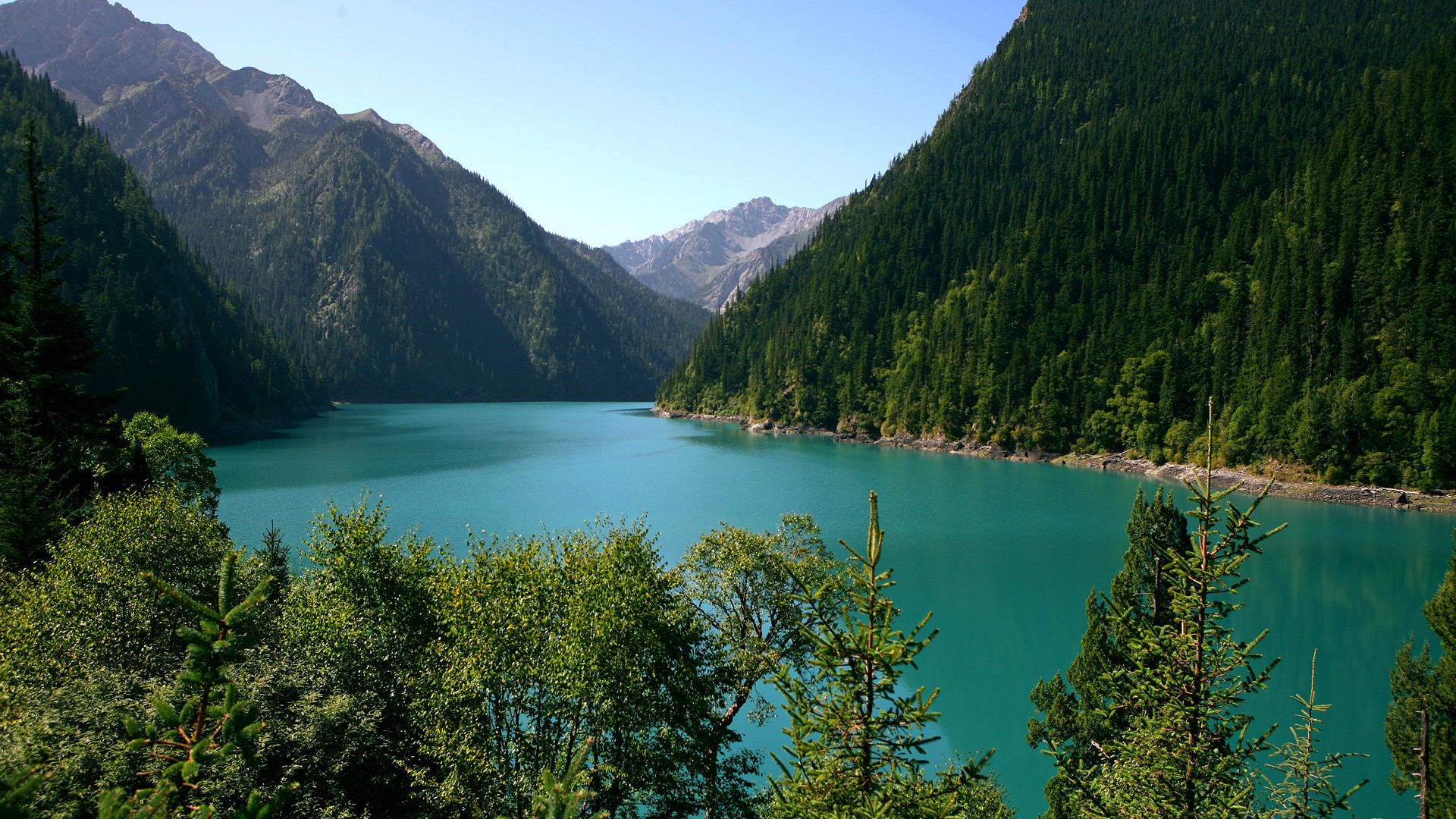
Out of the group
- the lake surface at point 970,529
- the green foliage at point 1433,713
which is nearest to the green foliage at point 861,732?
the green foliage at point 1433,713

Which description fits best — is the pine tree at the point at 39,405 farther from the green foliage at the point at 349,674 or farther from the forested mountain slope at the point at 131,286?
the forested mountain slope at the point at 131,286

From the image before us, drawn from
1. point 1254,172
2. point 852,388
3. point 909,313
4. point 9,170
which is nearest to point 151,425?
point 9,170

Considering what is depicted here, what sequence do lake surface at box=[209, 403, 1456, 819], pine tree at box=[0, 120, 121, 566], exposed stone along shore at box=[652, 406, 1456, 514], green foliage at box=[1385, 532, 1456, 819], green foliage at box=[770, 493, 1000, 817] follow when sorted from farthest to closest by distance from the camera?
exposed stone along shore at box=[652, 406, 1456, 514] → lake surface at box=[209, 403, 1456, 819] → pine tree at box=[0, 120, 121, 566] → green foliage at box=[1385, 532, 1456, 819] → green foliage at box=[770, 493, 1000, 817]

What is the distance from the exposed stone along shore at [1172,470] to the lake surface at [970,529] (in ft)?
8.08

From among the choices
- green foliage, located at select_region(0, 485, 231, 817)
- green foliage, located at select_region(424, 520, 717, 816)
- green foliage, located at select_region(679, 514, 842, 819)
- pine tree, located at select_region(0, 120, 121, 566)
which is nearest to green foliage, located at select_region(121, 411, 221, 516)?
pine tree, located at select_region(0, 120, 121, 566)

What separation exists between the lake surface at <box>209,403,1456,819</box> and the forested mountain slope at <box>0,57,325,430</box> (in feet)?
41.0

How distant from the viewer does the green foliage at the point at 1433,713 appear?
14.4 meters

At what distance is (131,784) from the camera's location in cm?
1123

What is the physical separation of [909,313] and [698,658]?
122569 mm

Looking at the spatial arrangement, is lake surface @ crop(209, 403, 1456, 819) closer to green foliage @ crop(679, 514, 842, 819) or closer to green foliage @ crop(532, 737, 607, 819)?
green foliage @ crop(679, 514, 842, 819)

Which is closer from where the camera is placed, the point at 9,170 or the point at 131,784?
the point at 131,784

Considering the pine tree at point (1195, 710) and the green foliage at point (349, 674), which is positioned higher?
the pine tree at point (1195, 710)

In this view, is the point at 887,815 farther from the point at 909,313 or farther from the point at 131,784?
the point at 909,313

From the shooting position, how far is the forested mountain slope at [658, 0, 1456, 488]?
68.1 m
